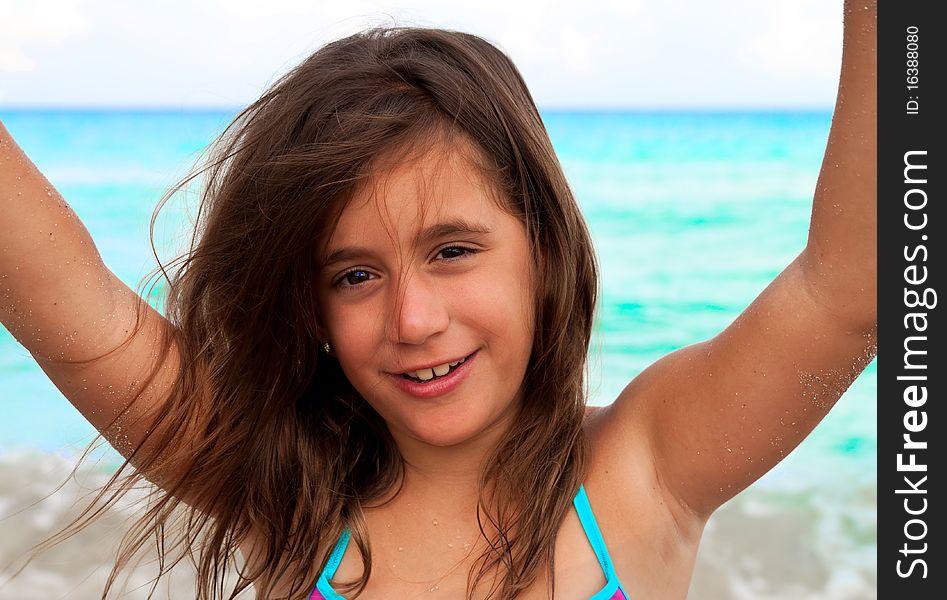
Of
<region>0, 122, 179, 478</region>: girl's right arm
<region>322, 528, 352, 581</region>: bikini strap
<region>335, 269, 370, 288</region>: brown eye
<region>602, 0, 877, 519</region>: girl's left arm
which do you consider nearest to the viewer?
<region>602, 0, 877, 519</region>: girl's left arm

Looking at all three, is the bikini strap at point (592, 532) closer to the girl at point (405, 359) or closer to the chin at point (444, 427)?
the girl at point (405, 359)

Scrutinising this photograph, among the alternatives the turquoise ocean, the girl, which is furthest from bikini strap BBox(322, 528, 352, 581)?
the turquoise ocean

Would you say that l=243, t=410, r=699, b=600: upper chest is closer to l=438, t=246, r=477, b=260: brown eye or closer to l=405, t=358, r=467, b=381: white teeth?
l=405, t=358, r=467, b=381: white teeth

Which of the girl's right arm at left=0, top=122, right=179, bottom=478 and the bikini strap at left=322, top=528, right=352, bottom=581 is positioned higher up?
the girl's right arm at left=0, top=122, right=179, bottom=478

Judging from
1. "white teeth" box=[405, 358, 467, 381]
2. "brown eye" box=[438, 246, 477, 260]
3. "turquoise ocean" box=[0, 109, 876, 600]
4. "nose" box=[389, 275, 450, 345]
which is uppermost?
"brown eye" box=[438, 246, 477, 260]

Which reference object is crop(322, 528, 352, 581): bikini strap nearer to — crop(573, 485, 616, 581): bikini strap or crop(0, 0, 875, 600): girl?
crop(0, 0, 875, 600): girl

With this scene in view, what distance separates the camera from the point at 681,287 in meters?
9.83

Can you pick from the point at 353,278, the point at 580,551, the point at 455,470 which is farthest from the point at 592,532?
the point at 353,278

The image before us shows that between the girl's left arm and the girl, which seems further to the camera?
the girl

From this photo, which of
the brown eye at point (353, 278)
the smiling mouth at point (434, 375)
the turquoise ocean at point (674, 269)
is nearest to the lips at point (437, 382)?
the smiling mouth at point (434, 375)

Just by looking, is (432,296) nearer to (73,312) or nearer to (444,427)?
(444,427)

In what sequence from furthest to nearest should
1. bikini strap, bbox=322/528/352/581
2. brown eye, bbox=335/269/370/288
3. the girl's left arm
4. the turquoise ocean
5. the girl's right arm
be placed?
the turquoise ocean → bikini strap, bbox=322/528/352/581 → brown eye, bbox=335/269/370/288 → the girl's right arm → the girl's left arm

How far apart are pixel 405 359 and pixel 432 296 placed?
127mm

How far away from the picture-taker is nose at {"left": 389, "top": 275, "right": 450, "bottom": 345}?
1783 millimetres
